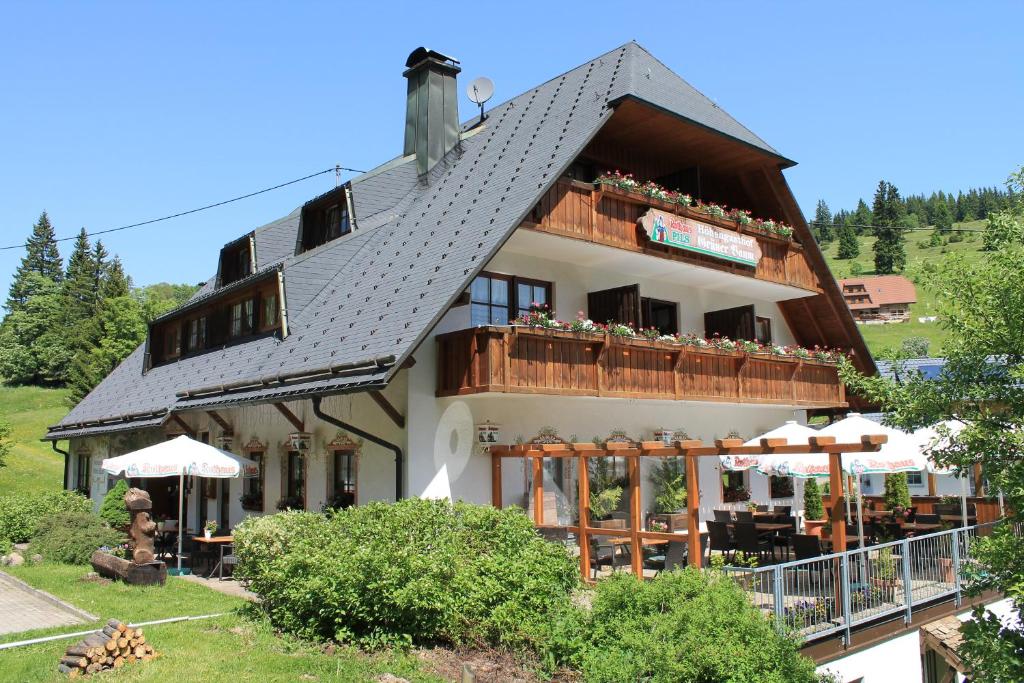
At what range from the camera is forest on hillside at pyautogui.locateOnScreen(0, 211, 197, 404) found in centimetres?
5544

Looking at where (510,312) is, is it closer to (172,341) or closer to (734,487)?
(734,487)

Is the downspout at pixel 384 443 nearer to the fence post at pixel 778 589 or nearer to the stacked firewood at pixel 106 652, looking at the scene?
the stacked firewood at pixel 106 652

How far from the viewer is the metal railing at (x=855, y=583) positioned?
954 centimetres

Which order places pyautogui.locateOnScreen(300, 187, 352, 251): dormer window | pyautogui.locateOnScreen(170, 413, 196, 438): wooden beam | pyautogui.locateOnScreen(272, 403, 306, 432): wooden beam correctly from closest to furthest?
pyautogui.locateOnScreen(272, 403, 306, 432): wooden beam → pyautogui.locateOnScreen(170, 413, 196, 438): wooden beam → pyautogui.locateOnScreen(300, 187, 352, 251): dormer window

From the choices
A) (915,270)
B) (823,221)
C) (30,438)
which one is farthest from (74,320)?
(823,221)

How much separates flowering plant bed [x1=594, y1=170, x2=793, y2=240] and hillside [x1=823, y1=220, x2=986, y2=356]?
301 centimetres

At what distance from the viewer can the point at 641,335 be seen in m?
15.4

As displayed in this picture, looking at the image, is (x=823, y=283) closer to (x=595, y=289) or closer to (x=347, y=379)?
(x=595, y=289)

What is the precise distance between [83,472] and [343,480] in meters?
14.9

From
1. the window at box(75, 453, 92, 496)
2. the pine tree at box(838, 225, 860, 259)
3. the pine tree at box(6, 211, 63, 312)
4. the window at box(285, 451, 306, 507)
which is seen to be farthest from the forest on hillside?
the pine tree at box(838, 225, 860, 259)

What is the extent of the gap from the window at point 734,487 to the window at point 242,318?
37.3 feet

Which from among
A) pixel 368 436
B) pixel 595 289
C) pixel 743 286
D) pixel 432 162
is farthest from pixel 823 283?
pixel 368 436

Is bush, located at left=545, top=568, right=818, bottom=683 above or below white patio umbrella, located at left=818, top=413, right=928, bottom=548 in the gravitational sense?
below

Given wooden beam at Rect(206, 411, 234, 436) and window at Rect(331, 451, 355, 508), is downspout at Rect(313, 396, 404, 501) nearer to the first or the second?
window at Rect(331, 451, 355, 508)
